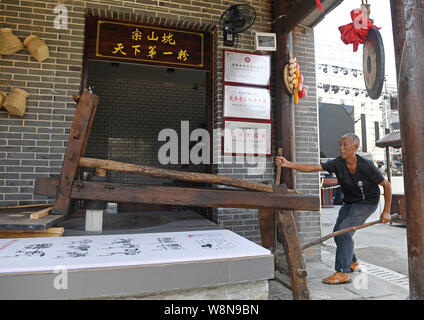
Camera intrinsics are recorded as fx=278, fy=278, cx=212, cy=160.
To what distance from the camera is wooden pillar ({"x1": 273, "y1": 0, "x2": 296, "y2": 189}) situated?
3959 millimetres

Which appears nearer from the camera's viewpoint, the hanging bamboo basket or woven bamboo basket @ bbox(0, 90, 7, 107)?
woven bamboo basket @ bbox(0, 90, 7, 107)

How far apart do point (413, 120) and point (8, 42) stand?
4.40 m

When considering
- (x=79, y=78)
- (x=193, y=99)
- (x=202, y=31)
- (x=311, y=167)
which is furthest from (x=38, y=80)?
A: (x=193, y=99)

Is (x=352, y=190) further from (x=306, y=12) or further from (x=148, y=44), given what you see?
(x=148, y=44)

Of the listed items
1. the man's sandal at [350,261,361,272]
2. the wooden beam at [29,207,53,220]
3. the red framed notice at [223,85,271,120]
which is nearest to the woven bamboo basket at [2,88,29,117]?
the wooden beam at [29,207,53,220]

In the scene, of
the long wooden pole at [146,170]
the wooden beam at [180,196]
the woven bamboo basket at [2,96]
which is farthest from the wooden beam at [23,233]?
the woven bamboo basket at [2,96]

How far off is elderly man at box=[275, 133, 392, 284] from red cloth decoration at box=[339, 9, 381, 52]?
1121 millimetres

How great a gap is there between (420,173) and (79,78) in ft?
12.7

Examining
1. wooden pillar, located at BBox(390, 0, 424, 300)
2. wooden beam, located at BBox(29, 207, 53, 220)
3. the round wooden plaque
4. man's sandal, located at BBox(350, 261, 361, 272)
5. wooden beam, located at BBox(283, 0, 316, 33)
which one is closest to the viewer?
wooden beam, located at BBox(29, 207, 53, 220)

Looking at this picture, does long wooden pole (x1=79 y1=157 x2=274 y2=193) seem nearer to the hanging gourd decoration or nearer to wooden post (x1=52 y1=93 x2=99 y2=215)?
wooden post (x1=52 y1=93 x2=99 y2=215)

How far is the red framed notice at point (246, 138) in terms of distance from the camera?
13.0ft

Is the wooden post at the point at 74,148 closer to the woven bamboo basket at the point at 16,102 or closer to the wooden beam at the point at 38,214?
the wooden beam at the point at 38,214

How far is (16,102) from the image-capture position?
3.20 metres

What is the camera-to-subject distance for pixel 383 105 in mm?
21016
